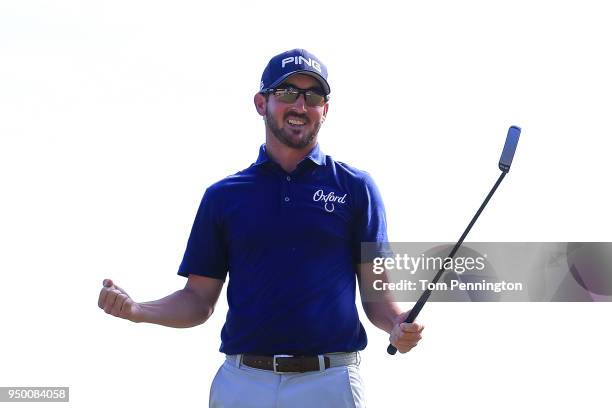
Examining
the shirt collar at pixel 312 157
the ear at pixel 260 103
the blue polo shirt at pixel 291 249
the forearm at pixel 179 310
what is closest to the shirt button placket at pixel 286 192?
the blue polo shirt at pixel 291 249

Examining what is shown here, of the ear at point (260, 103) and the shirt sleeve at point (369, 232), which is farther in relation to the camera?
the ear at point (260, 103)

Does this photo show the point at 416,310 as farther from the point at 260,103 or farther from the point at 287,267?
the point at 260,103

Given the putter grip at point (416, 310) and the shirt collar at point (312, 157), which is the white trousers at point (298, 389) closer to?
the putter grip at point (416, 310)

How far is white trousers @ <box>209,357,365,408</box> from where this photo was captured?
523 cm

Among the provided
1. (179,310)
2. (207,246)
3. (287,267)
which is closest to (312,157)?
(287,267)

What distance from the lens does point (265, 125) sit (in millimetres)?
6059

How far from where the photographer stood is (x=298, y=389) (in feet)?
17.2

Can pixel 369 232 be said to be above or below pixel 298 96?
below

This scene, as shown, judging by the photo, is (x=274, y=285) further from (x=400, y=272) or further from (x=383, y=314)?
(x=400, y=272)

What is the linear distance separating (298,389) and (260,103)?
82.1 inches

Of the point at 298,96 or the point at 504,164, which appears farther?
the point at 298,96

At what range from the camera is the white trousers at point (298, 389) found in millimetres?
5234

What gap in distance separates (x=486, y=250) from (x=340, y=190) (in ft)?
7.17

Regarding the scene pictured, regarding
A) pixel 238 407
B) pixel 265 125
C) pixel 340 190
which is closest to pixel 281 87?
pixel 265 125
